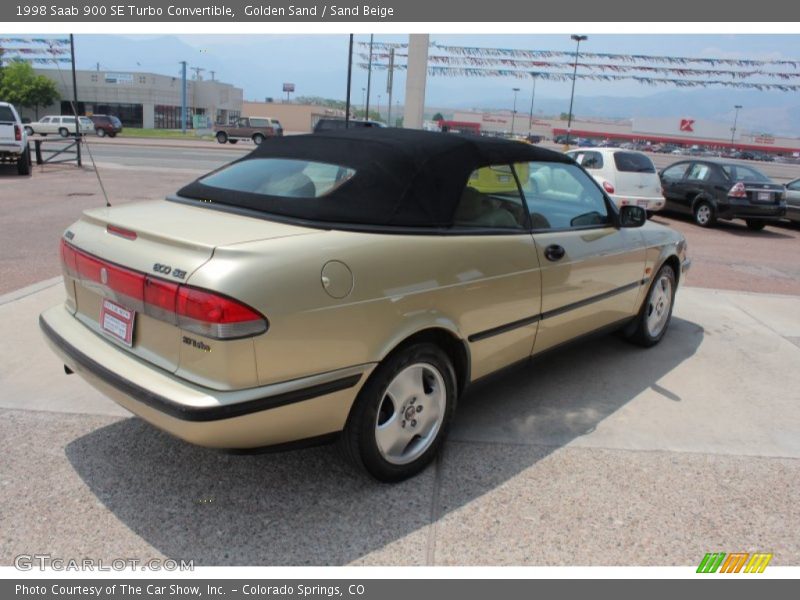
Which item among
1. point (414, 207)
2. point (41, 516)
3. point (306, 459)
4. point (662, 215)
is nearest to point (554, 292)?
point (414, 207)

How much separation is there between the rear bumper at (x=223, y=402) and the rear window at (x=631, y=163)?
1216 centimetres

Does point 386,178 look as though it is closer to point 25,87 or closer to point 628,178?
point 628,178

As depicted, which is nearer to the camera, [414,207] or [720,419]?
[414,207]

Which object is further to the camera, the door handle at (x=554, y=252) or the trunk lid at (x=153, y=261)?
the door handle at (x=554, y=252)

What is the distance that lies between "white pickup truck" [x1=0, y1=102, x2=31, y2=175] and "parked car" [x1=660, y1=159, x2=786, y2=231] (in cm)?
1641

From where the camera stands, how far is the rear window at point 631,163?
13.5 meters

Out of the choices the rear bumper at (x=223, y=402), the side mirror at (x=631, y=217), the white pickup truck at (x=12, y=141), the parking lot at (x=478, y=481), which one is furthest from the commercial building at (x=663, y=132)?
the rear bumper at (x=223, y=402)

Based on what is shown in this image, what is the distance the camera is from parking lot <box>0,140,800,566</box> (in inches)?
106

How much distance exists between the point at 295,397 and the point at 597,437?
78.0 inches

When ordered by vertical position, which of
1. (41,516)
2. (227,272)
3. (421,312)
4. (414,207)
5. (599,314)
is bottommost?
(41,516)

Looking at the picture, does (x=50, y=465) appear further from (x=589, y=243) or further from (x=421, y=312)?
(x=589, y=243)

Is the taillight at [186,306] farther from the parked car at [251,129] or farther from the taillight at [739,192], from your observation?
the parked car at [251,129]

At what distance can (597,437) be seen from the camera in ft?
12.2

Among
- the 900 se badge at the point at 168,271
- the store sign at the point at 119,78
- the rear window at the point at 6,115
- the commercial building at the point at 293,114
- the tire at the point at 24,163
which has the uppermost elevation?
the store sign at the point at 119,78
